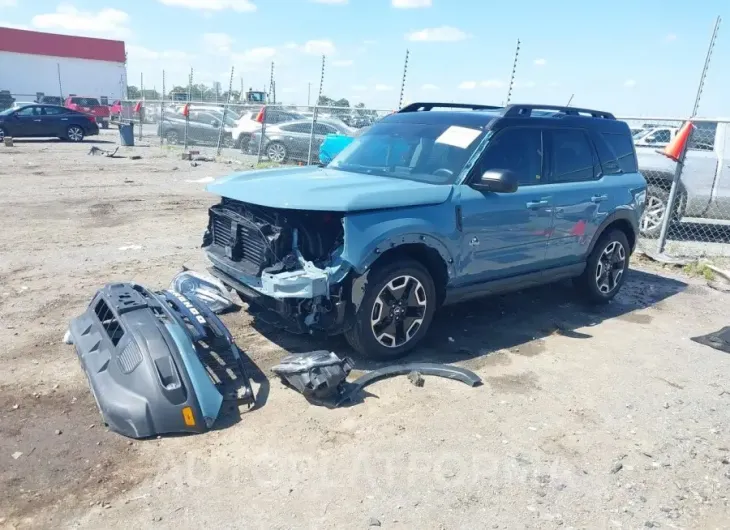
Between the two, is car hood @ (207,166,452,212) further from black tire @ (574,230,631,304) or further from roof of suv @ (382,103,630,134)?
black tire @ (574,230,631,304)

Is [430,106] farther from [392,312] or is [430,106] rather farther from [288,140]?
[288,140]

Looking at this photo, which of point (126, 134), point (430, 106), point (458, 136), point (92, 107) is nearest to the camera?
point (458, 136)

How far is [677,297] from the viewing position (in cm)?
708

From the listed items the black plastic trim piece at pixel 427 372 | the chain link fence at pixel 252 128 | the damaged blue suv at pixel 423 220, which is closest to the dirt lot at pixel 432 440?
the black plastic trim piece at pixel 427 372

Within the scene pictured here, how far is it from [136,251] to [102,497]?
513cm

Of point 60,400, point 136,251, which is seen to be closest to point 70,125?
point 136,251

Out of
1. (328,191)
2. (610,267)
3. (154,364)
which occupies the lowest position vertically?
(154,364)

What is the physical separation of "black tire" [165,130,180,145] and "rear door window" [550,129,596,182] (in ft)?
68.2

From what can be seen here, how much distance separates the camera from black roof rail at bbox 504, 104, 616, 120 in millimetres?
5334

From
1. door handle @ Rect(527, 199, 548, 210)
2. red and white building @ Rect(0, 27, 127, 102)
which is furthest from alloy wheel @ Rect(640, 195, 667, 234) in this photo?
red and white building @ Rect(0, 27, 127, 102)

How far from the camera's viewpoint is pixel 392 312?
4.56 m

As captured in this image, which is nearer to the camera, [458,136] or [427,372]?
[427,372]

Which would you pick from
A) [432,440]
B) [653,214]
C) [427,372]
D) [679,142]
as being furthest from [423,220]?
[653,214]

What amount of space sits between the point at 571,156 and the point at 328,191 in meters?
2.77
